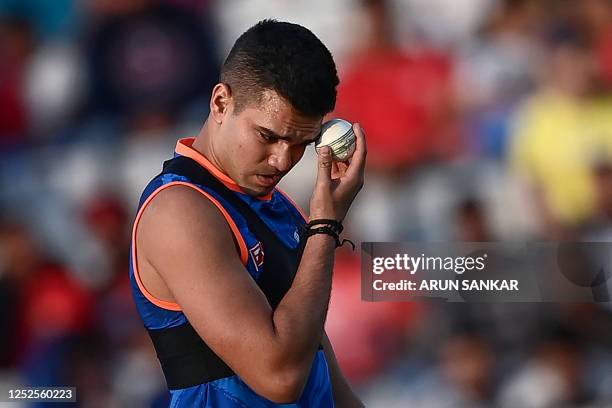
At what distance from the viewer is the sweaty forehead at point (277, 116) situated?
213 cm

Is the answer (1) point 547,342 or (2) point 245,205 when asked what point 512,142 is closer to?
(1) point 547,342

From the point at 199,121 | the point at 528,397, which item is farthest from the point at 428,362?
the point at 199,121

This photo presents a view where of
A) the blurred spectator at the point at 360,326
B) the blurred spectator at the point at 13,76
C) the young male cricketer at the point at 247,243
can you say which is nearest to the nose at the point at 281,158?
the young male cricketer at the point at 247,243

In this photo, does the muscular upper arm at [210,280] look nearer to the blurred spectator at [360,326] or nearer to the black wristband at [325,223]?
the black wristband at [325,223]

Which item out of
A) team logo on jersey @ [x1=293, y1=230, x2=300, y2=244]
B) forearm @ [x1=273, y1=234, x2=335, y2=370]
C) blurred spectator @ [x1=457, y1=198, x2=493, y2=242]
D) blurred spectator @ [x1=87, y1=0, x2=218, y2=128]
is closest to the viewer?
forearm @ [x1=273, y1=234, x2=335, y2=370]

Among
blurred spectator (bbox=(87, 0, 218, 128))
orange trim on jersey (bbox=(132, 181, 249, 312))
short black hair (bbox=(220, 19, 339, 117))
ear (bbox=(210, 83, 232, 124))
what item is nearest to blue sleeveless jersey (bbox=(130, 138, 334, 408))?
orange trim on jersey (bbox=(132, 181, 249, 312))

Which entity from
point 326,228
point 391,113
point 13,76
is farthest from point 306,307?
point 13,76

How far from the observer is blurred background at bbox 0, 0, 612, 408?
15.1 feet

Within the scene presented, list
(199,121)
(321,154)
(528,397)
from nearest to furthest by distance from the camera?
(321,154)
(528,397)
(199,121)

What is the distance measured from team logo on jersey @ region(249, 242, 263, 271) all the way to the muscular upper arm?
0.32ft

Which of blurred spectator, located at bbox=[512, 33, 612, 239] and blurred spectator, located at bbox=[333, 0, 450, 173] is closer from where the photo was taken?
blurred spectator, located at bbox=[512, 33, 612, 239]

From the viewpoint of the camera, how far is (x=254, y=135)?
7.06ft

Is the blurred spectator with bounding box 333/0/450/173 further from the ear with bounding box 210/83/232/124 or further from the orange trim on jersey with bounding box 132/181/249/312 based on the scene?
the orange trim on jersey with bounding box 132/181/249/312

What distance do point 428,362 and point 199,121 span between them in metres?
1.56
